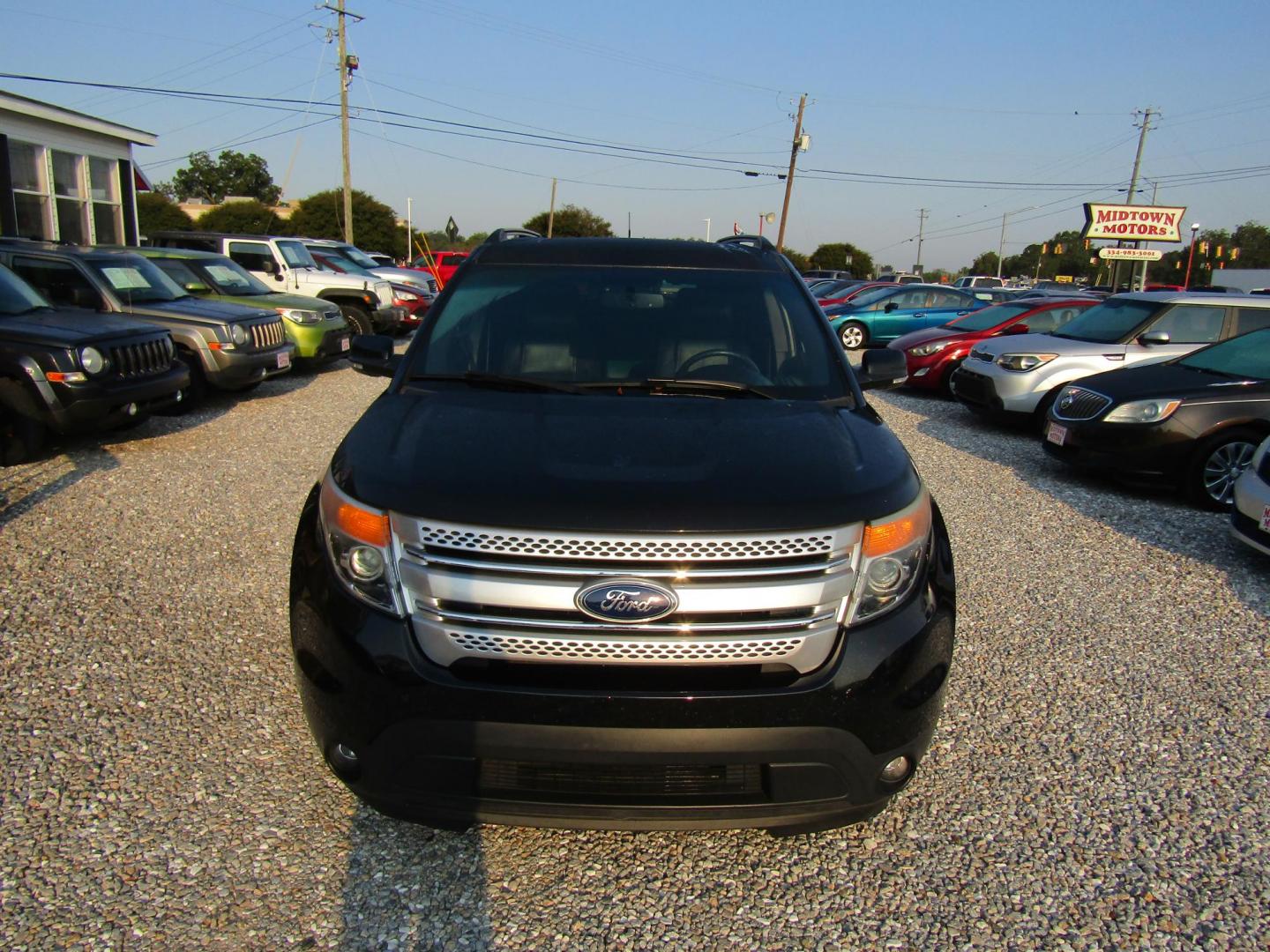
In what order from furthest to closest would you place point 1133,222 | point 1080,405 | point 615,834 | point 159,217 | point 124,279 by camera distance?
1. point 159,217
2. point 1133,222
3. point 124,279
4. point 1080,405
5. point 615,834

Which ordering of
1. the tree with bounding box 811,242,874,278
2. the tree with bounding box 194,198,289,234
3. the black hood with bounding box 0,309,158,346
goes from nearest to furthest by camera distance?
1. the black hood with bounding box 0,309,158,346
2. the tree with bounding box 194,198,289,234
3. the tree with bounding box 811,242,874,278

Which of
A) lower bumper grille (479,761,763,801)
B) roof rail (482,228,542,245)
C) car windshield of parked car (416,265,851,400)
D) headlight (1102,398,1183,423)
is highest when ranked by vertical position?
roof rail (482,228,542,245)

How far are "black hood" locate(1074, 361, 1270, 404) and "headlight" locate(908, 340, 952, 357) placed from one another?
4580 mm

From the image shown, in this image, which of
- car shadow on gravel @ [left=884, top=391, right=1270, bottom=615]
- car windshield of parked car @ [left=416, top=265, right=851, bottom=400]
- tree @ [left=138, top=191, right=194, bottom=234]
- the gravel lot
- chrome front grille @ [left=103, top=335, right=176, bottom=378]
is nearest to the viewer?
the gravel lot

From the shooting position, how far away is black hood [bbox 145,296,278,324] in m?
9.91

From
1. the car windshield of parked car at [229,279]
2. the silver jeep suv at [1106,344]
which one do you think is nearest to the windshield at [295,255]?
the car windshield of parked car at [229,279]

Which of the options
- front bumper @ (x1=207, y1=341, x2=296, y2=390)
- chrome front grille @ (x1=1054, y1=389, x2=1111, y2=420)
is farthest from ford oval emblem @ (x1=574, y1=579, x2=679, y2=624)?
front bumper @ (x1=207, y1=341, x2=296, y2=390)

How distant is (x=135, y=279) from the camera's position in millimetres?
10078

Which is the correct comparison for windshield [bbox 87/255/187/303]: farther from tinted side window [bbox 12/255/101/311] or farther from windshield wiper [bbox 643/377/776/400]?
windshield wiper [bbox 643/377/776/400]

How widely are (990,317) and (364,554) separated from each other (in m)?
12.4

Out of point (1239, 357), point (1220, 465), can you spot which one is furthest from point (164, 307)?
point (1239, 357)

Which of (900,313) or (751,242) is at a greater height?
(751,242)

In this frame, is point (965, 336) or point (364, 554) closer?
point (364, 554)

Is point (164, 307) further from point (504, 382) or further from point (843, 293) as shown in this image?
point (843, 293)
